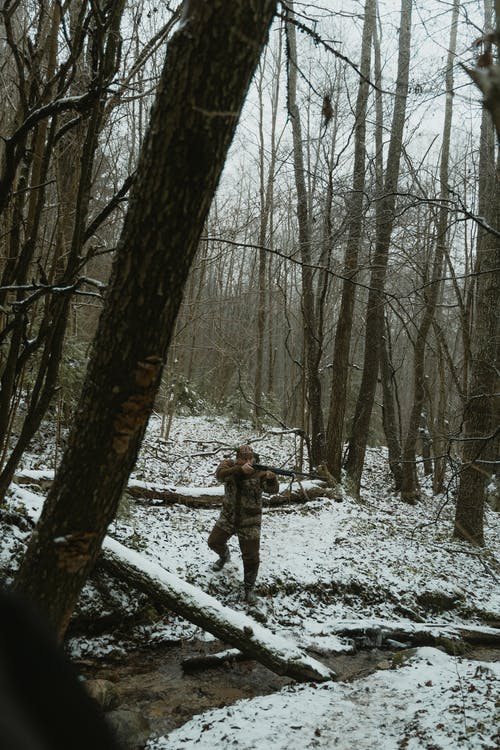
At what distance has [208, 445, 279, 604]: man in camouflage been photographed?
22.3ft

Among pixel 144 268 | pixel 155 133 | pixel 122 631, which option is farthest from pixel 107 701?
pixel 155 133

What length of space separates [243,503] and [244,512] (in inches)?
4.5

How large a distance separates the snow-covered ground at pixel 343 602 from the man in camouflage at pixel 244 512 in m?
0.31

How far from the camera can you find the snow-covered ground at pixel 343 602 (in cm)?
416

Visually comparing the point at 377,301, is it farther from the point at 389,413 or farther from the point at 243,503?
the point at 243,503

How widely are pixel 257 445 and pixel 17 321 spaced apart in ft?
39.3

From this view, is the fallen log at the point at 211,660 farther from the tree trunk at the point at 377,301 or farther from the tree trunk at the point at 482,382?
the tree trunk at the point at 377,301

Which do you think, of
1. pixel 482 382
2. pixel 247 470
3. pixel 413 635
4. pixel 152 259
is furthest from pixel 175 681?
pixel 482 382

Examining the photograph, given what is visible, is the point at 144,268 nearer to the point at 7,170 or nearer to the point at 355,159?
the point at 7,170

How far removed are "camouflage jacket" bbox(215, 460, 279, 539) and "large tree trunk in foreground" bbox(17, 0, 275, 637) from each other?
483 cm

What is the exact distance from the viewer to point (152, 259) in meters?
1.91

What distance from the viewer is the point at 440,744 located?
3832 millimetres

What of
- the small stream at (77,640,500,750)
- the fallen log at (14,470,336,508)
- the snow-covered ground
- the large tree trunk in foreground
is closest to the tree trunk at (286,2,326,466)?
the snow-covered ground

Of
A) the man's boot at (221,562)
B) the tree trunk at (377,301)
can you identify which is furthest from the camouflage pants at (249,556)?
the tree trunk at (377,301)
